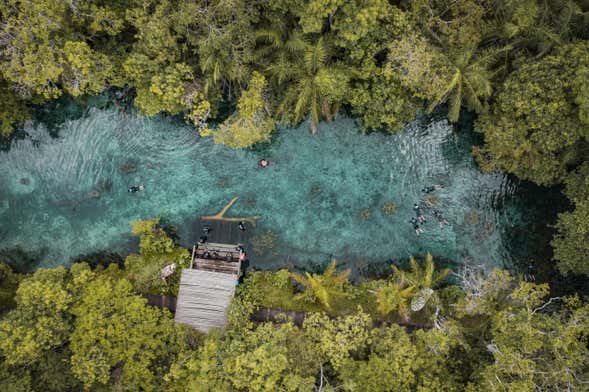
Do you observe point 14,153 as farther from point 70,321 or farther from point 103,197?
point 70,321

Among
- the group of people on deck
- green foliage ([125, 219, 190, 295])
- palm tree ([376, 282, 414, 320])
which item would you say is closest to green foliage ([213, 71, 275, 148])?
green foliage ([125, 219, 190, 295])

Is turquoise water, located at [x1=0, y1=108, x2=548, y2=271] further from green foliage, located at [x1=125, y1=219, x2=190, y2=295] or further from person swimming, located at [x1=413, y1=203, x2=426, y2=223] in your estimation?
green foliage, located at [x1=125, y1=219, x2=190, y2=295]

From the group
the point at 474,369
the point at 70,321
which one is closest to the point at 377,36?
the point at 474,369

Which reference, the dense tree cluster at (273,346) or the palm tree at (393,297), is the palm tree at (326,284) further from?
the palm tree at (393,297)

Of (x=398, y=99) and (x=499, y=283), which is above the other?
(x=398, y=99)

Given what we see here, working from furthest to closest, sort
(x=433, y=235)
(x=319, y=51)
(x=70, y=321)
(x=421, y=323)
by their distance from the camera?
1. (x=433, y=235)
2. (x=421, y=323)
3. (x=70, y=321)
4. (x=319, y=51)

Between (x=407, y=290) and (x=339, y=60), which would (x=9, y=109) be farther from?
(x=407, y=290)
